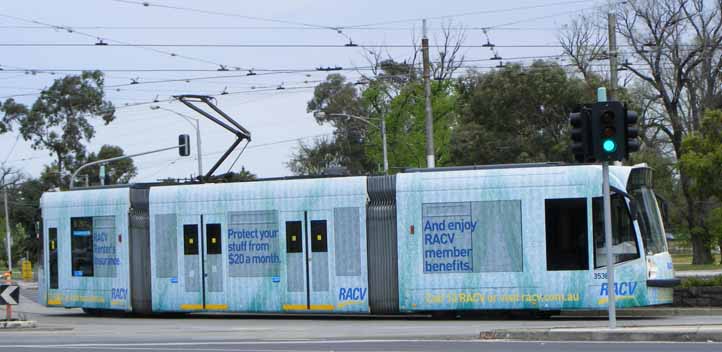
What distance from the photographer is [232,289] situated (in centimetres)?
2519

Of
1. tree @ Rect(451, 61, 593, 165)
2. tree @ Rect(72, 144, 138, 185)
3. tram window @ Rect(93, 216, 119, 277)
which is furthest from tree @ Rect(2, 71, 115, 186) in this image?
tram window @ Rect(93, 216, 119, 277)

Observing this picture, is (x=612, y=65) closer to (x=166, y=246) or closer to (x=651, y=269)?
(x=651, y=269)

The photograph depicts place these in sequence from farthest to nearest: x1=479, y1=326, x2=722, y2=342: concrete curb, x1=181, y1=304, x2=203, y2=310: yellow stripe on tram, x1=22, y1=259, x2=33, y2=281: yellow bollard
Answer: x1=22, y1=259, x2=33, y2=281: yellow bollard < x1=181, y1=304, x2=203, y2=310: yellow stripe on tram < x1=479, y1=326, x2=722, y2=342: concrete curb

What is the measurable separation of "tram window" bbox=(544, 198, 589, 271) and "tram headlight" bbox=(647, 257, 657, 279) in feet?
3.71

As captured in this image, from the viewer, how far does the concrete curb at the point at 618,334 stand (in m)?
16.2

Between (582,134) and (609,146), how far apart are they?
1.58 feet

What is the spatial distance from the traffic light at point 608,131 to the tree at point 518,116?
41.2m

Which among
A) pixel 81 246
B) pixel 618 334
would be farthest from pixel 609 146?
pixel 81 246

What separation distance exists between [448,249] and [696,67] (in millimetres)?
39545

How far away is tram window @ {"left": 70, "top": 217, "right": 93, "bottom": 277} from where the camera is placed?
2731 centimetres

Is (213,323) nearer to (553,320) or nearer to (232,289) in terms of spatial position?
(232,289)

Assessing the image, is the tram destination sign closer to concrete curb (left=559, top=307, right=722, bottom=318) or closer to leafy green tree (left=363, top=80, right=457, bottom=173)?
concrete curb (left=559, top=307, right=722, bottom=318)

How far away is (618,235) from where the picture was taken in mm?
21703

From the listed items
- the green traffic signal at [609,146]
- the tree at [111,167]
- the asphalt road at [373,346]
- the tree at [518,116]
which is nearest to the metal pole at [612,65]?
the green traffic signal at [609,146]
